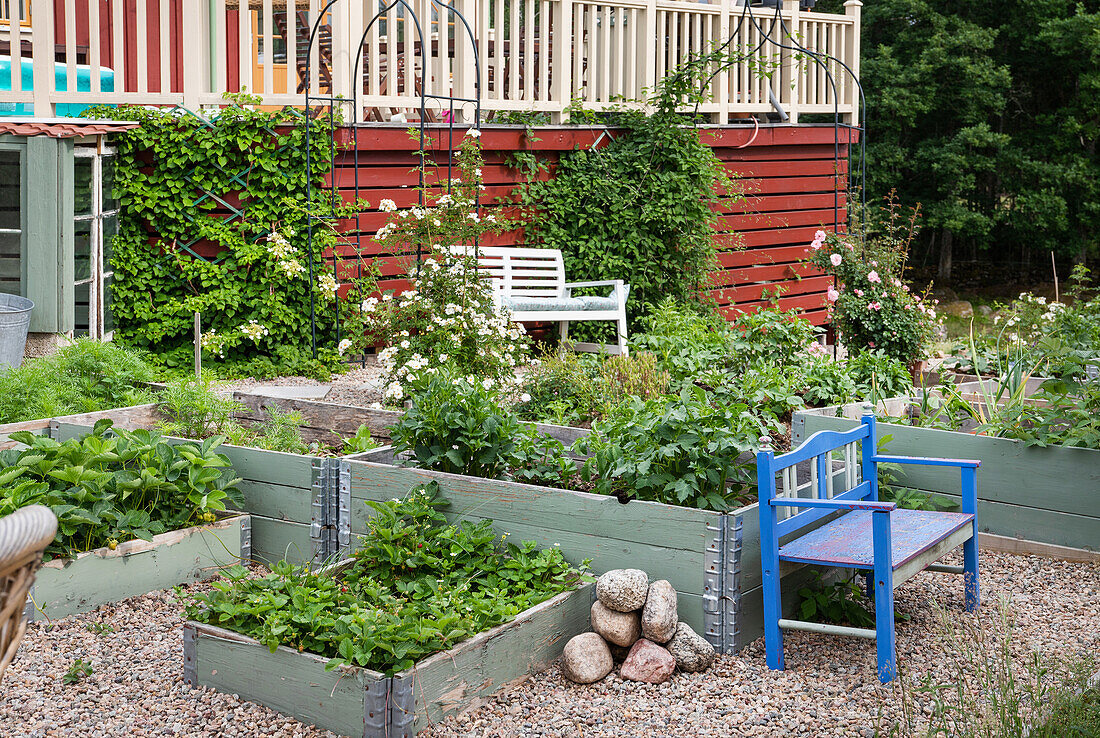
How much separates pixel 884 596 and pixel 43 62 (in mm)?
7315

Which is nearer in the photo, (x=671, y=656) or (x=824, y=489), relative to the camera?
(x=671, y=656)

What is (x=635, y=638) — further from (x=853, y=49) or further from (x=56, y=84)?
(x=853, y=49)

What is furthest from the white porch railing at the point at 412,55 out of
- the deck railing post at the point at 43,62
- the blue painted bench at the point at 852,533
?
the blue painted bench at the point at 852,533

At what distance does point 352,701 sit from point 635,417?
1585 mm

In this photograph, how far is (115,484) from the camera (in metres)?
4.19

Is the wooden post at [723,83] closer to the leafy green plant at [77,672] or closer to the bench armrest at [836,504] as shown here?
the bench armrest at [836,504]

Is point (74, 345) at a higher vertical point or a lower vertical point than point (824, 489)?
higher

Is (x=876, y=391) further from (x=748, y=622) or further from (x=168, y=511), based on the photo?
(x=168, y=511)

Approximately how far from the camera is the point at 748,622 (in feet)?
12.1

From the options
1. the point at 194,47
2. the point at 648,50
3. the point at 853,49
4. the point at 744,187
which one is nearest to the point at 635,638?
the point at 194,47

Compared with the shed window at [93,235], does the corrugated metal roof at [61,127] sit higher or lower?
higher

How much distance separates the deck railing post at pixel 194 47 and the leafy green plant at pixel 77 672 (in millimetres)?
5834

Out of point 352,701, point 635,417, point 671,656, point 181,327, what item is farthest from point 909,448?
point 181,327

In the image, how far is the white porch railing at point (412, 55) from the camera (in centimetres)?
815
